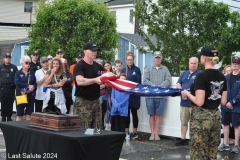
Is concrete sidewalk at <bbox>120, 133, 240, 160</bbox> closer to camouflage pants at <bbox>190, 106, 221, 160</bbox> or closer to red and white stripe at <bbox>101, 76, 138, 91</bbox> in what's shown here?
red and white stripe at <bbox>101, 76, 138, 91</bbox>

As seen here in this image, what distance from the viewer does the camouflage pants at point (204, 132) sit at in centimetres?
703

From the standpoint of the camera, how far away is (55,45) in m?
22.0

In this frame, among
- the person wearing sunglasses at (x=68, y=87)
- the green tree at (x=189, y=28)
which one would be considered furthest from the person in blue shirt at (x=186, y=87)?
the green tree at (x=189, y=28)

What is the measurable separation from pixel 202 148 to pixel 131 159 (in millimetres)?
2812

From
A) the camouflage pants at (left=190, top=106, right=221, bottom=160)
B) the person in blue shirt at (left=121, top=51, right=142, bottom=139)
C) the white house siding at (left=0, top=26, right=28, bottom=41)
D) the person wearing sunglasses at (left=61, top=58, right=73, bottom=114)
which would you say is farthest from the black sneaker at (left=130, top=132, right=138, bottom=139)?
the white house siding at (left=0, top=26, right=28, bottom=41)

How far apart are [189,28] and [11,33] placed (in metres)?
30.5

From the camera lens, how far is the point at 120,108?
38.4ft

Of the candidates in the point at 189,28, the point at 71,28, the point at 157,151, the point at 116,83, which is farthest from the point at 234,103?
the point at 71,28

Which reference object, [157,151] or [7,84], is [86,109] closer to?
[157,151]

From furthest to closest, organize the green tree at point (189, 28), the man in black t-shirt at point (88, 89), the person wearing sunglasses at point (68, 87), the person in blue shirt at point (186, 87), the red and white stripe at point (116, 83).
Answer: the green tree at point (189, 28) < the person wearing sunglasses at point (68, 87) < the person in blue shirt at point (186, 87) < the man in black t-shirt at point (88, 89) < the red and white stripe at point (116, 83)

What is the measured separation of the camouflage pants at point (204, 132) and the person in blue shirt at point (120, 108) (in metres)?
4.64

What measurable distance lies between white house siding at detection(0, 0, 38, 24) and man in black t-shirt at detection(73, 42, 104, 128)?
4099 centimetres

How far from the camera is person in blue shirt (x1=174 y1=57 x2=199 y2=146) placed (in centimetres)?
1106

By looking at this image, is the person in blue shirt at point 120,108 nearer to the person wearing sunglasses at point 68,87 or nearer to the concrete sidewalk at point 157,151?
the concrete sidewalk at point 157,151
